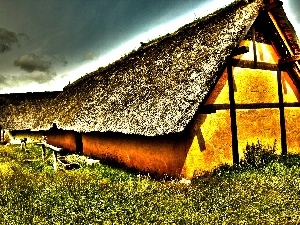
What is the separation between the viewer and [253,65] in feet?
32.7

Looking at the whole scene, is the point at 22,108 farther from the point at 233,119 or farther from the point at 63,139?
the point at 233,119

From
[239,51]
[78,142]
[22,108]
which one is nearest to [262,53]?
[239,51]

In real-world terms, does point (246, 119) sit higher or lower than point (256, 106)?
lower

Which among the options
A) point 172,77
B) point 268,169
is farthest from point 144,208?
point 172,77

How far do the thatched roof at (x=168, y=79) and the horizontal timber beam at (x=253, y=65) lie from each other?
39.9 inches

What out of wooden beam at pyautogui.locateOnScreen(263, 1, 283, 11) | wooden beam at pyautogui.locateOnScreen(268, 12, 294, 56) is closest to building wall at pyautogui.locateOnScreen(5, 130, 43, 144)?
wooden beam at pyautogui.locateOnScreen(268, 12, 294, 56)

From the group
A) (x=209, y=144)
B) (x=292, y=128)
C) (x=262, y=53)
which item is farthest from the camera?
(x=292, y=128)

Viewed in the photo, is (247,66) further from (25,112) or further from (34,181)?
(25,112)

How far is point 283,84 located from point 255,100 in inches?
71.0

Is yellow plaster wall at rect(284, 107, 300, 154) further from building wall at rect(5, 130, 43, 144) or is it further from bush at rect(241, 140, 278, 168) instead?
building wall at rect(5, 130, 43, 144)

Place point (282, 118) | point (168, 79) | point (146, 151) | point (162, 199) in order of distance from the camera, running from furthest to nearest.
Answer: point (282, 118) < point (168, 79) < point (146, 151) < point (162, 199)

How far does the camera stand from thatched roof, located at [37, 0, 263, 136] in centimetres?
830

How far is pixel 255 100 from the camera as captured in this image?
32.8 feet

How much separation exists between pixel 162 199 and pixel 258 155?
4.58 m
